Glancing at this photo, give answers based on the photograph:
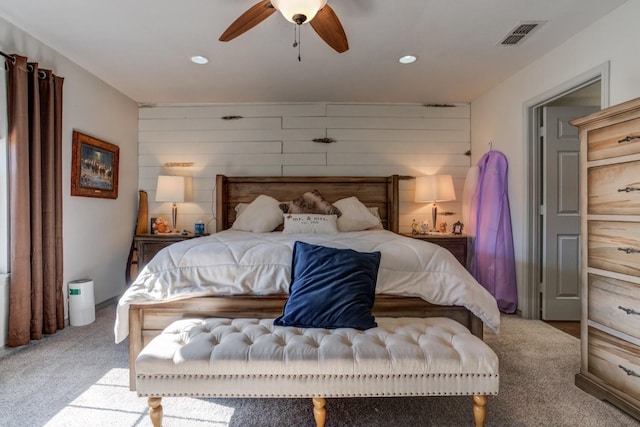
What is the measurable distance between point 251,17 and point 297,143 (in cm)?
234

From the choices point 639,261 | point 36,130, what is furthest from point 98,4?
point 639,261

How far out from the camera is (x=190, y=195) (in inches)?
169

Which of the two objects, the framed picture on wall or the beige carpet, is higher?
the framed picture on wall

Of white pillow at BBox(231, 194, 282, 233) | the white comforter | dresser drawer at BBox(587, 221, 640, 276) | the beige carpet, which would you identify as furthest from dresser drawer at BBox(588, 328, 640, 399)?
Answer: white pillow at BBox(231, 194, 282, 233)

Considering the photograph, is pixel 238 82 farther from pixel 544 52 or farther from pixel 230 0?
pixel 544 52

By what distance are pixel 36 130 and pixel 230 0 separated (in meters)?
1.84

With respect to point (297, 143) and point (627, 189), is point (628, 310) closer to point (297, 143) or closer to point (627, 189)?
point (627, 189)

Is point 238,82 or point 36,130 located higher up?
point 238,82

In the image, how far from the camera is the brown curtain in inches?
95.0

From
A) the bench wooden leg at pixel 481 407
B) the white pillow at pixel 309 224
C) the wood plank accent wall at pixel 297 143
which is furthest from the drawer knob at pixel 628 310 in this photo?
the wood plank accent wall at pixel 297 143

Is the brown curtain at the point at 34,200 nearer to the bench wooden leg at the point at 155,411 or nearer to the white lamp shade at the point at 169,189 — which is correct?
the white lamp shade at the point at 169,189

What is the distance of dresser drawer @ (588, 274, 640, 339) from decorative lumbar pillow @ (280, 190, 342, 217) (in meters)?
2.39

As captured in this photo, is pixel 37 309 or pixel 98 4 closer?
pixel 98 4

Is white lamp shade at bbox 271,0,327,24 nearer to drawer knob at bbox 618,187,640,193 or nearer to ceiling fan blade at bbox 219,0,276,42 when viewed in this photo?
ceiling fan blade at bbox 219,0,276,42
